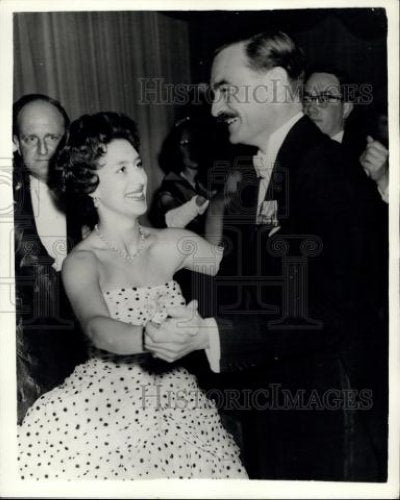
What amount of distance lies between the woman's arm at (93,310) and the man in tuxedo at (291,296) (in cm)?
9

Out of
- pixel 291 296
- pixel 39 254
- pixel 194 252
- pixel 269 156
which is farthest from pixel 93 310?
pixel 269 156

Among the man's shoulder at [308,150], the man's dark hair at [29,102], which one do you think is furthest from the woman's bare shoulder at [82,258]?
the man's shoulder at [308,150]

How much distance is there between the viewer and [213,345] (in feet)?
6.93

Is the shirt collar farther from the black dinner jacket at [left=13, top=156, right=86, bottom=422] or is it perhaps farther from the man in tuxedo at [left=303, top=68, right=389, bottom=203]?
the black dinner jacket at [left=13, top=156, right=86, bottom=422]

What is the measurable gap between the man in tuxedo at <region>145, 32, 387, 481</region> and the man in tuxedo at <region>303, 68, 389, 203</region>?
0.04 m

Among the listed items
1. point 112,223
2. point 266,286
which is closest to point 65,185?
point 112,223

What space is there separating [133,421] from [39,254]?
25.0 inches

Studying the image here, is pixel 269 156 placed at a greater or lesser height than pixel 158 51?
lesser

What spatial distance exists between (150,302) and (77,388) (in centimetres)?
37

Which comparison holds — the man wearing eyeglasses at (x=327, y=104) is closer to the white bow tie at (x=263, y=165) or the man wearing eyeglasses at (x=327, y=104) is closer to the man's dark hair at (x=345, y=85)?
the man's dark hair at (x=345, y=85)

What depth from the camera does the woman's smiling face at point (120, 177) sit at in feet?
6.97

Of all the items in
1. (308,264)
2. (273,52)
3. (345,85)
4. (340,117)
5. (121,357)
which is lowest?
(121,357)

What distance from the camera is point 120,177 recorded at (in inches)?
84.0

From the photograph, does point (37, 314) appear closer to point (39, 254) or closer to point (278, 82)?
point (39, 254)
